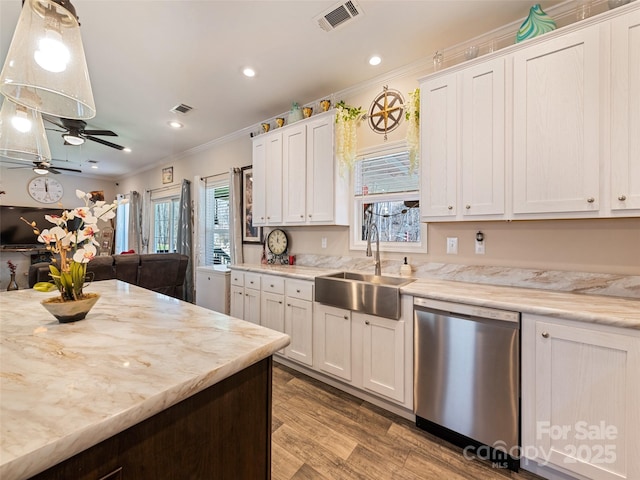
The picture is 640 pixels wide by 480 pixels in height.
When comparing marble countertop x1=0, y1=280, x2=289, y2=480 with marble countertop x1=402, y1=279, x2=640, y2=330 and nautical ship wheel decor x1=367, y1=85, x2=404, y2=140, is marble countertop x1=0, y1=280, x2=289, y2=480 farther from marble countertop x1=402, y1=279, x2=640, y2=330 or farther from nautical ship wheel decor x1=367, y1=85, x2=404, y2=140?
nautical ship wheel decor x1=367, y1=85, x2=404, y2=140

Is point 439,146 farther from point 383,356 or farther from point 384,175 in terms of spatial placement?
point 383,356

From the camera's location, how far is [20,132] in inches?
78.0

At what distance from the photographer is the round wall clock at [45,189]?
6160mm

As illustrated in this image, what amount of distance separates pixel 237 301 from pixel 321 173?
180cm

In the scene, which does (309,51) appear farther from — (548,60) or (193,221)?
(193,221)

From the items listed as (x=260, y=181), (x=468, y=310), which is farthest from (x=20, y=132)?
(x=468, y=310)

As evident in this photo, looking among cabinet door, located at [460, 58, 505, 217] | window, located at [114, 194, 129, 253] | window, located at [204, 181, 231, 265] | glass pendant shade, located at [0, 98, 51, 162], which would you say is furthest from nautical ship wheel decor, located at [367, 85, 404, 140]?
window, located at [114, 194, 129, 253]

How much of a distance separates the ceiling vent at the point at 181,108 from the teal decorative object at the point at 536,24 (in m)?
3.40

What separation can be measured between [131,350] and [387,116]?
269 cm

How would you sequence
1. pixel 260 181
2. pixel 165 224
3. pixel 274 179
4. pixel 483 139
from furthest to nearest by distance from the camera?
pixel 165 224 → pixel 260 181 → pixel 274 179 → pixel 483 139

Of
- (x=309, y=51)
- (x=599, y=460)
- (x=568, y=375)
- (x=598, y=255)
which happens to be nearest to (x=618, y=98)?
(x=598, y=255)

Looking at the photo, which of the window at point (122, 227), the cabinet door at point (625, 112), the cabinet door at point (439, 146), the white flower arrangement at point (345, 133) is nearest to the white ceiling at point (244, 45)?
the white flower arrangement at point (345, 133)

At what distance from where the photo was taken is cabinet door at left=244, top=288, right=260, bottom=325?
301 centimetres

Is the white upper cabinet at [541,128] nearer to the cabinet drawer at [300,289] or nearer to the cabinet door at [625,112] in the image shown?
the cabinet door at [625,112]
